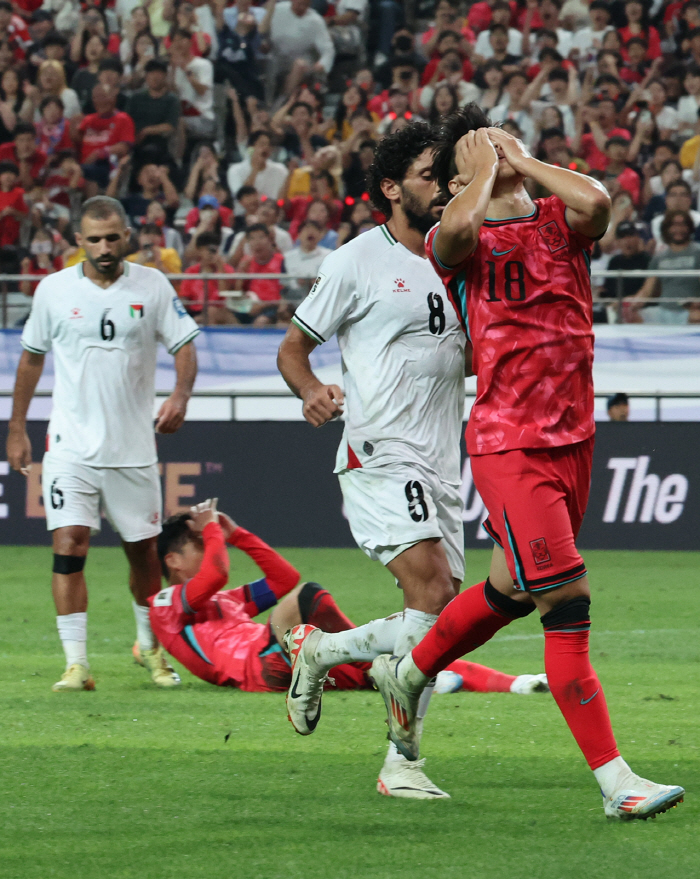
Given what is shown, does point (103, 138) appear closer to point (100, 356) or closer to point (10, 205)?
point (10, 205)

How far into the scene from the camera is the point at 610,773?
401 centimetres

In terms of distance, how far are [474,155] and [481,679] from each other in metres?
3.13

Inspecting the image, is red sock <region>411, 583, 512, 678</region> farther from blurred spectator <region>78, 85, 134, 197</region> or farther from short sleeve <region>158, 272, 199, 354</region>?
blurred spectator <region>78, 85, 134, 197</region>

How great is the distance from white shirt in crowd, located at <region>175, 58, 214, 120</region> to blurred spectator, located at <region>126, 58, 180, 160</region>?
37 cm

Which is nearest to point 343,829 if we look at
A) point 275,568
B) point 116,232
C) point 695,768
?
point 695,768

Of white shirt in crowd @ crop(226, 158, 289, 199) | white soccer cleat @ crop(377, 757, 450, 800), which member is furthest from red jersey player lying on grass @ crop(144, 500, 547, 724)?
white shirt in crowd @ crop(226, 158, 289, 199)

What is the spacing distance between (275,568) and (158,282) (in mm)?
1591

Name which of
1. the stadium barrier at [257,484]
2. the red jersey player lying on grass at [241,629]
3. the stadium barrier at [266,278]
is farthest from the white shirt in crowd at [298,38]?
the red jersey player lying on grass at [241,629]

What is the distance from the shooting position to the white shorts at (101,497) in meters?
6.95

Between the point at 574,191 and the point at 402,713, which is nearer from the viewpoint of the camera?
the point at 574,191

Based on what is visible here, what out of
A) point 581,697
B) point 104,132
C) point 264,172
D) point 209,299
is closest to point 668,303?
point 209,299

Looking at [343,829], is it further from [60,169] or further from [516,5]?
[516,5]

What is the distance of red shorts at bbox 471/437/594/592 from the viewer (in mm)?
4059

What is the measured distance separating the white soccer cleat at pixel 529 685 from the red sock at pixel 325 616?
3.03ft
